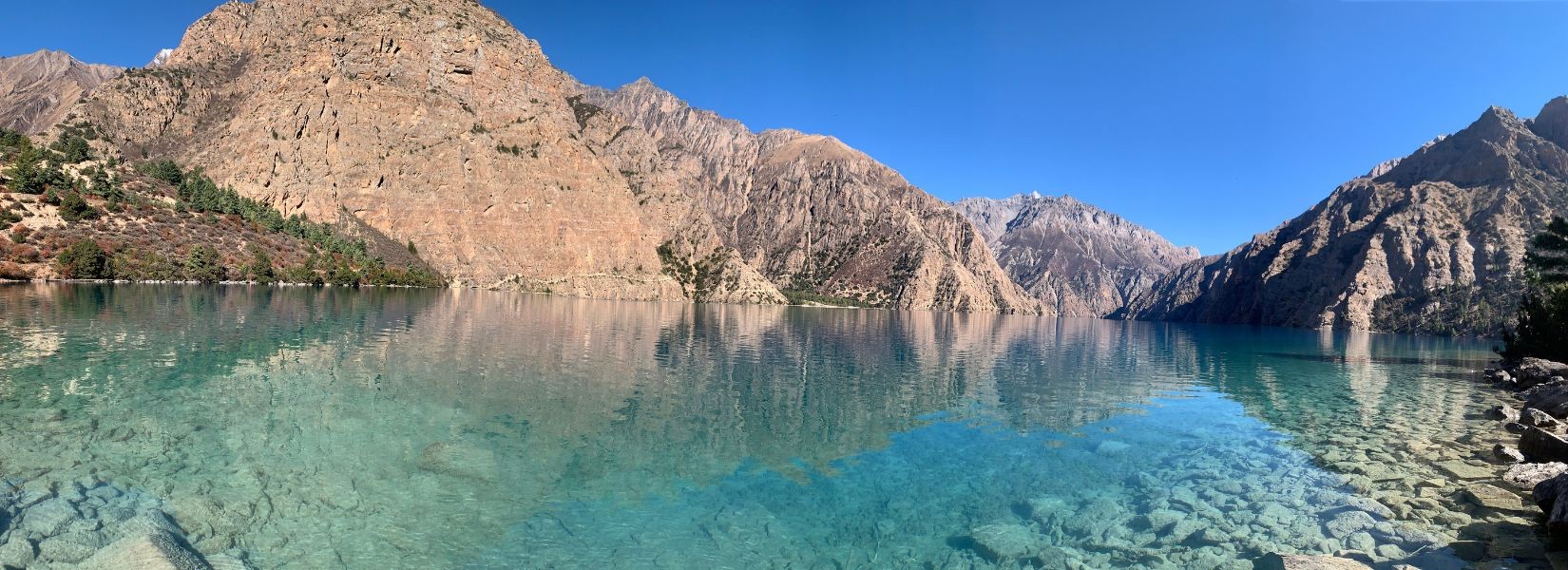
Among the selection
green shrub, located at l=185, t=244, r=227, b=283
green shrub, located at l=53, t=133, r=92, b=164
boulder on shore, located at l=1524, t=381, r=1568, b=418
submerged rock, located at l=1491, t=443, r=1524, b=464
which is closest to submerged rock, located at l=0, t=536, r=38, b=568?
submerged rock, located at l=1491, t=443, r=1524, b=464

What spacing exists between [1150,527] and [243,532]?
19559mm

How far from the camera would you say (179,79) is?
588ft

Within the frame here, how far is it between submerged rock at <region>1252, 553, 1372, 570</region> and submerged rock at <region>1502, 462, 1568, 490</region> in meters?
11.6

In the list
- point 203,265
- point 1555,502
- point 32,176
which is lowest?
point 1555,502

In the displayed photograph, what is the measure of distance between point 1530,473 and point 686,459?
25.2 m

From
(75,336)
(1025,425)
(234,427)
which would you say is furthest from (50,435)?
(1025,425)

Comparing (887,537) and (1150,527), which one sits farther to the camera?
(1150,527)

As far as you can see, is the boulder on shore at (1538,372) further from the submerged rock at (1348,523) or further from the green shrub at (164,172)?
the green shrub at (164,172)

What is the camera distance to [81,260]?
88.4 meters

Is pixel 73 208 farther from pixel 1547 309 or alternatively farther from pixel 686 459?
pixel 1547 309

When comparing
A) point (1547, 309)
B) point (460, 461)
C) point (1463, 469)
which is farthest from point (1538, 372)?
point (460, 461)

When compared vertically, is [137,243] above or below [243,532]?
above

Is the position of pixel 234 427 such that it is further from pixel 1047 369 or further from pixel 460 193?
pixel 460 193

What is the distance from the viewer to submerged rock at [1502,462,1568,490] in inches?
749
